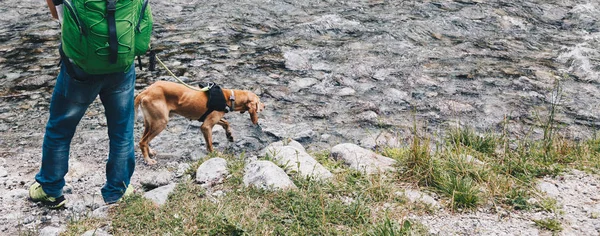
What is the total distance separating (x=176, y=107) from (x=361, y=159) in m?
2.30

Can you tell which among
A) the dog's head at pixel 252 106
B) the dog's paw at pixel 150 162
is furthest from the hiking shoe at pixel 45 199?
the dog's head at pixel 252 106

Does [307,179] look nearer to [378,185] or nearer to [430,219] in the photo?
[378,185]

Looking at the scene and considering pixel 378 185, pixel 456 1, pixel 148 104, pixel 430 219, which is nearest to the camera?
pixel 430 219

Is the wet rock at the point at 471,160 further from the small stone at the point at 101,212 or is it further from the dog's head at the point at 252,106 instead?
the small stone at the point at 101,212

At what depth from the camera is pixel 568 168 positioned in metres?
4.99

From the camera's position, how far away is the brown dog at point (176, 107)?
19.1ft

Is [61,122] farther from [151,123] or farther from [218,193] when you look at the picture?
[151,123]

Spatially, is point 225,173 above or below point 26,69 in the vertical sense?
above

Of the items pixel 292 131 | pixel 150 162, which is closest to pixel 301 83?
pixel 292 131

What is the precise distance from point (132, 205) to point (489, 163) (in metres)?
3.19

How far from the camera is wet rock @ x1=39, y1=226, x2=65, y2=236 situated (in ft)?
12.7

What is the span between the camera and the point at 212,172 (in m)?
4.73

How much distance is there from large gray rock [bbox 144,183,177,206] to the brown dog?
139 cm

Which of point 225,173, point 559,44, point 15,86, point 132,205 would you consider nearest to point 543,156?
point 225,173
